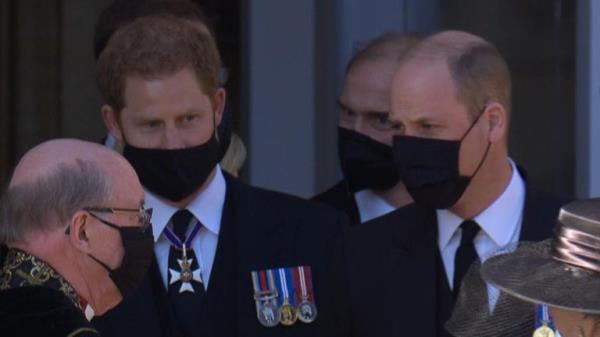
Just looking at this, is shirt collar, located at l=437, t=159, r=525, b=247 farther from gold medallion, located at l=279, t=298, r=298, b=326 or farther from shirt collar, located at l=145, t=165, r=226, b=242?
shirt collar, located at l=145, t=165, r=226, b=242

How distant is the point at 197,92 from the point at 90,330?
4.12 feet

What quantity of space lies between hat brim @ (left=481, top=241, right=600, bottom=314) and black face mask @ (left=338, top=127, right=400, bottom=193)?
1.74m

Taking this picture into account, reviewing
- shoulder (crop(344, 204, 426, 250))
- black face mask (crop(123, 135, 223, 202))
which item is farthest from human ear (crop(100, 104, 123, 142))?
shoulder (crop(344, 204, 426, 250))

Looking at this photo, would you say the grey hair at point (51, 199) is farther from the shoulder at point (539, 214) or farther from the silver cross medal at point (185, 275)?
the shoulder at point (539, 214)

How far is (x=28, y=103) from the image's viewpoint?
21.9ft

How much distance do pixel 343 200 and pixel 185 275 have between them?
0.93 m

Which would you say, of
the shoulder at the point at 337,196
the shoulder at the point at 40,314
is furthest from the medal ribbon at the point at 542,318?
the shoulder at the point at 337,196

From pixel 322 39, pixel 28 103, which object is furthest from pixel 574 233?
pixel 28 103

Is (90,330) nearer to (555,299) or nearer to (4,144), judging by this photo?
(555,299)

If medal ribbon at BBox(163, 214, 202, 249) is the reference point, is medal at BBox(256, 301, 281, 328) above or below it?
below

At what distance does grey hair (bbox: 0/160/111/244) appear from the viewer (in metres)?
3.23

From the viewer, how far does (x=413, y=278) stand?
4.05 meters

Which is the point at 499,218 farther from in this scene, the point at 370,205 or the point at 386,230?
the point at 370,205

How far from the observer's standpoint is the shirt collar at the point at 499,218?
404 cm
